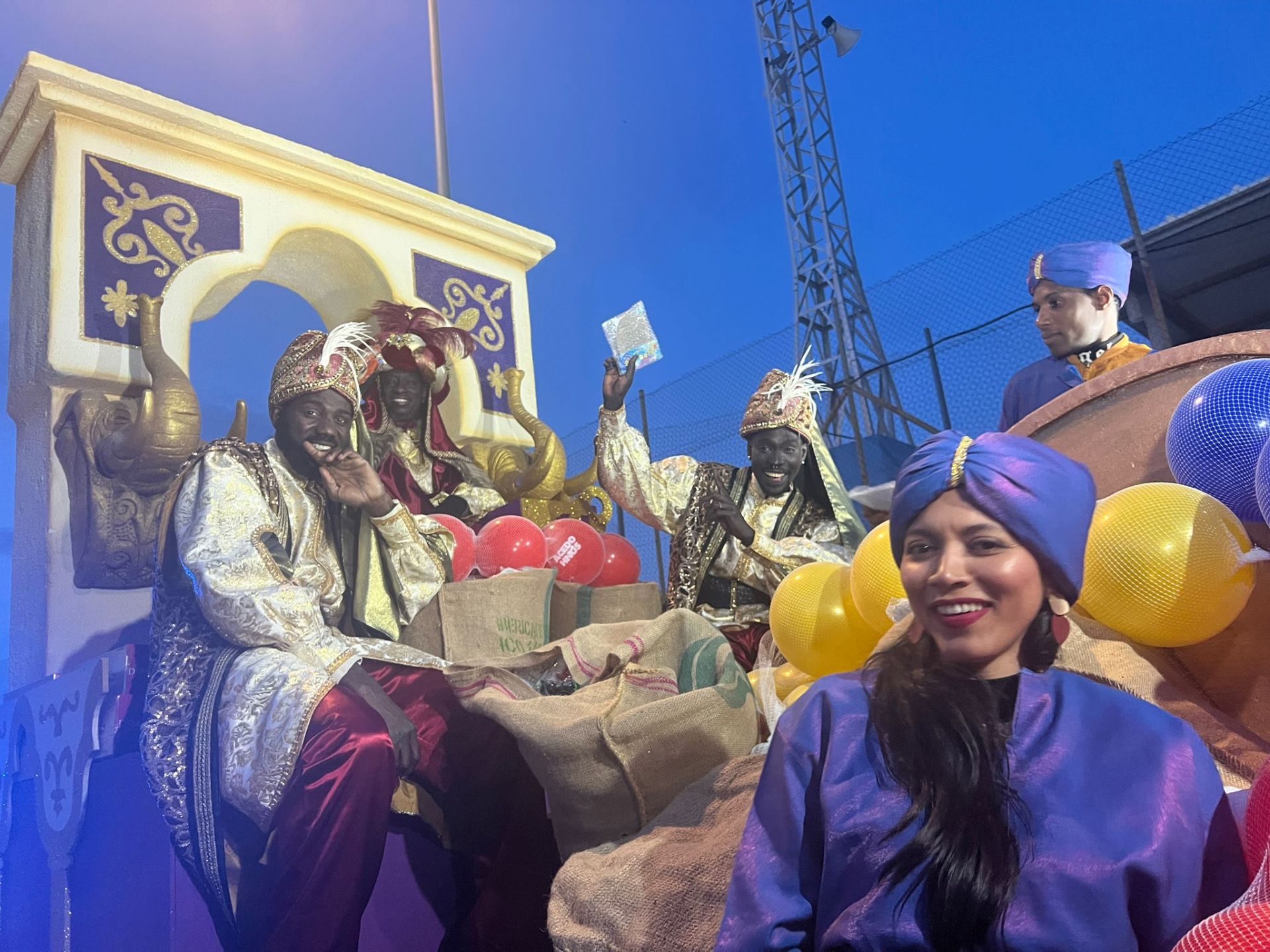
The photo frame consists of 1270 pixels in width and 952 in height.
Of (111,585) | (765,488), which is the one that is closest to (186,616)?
(111,585)

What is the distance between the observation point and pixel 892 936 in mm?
1364

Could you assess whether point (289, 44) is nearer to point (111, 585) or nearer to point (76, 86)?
point (76, 86)

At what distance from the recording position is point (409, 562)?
3752 millimetres

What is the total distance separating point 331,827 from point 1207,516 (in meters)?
2.31

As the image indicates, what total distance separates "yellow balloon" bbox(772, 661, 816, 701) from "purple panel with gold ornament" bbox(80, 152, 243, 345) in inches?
116

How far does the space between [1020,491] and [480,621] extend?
2.52m

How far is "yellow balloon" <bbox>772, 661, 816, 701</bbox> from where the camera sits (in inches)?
117

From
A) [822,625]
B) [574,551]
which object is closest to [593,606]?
[574,551]

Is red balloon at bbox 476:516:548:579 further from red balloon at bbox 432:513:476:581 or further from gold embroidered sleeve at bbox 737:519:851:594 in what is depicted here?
gold embroidered sleeve at bbox 737:519:851:594

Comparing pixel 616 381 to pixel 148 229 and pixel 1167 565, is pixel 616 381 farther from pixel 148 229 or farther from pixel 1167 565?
pixel 1167 565

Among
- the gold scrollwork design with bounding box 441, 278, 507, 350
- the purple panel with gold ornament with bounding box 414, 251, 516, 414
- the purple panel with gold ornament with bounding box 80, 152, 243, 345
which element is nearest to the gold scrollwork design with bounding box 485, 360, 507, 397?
the purple panel with gold ornament with bounding box 414, 251, 516, 414

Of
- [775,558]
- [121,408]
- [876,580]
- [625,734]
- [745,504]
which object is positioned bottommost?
[625,734]

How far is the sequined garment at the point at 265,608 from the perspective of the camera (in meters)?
2.98

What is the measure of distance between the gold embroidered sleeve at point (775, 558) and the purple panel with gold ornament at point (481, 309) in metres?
2.19
